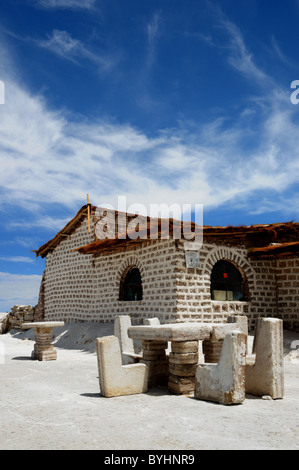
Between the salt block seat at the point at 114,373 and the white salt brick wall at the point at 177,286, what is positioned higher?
the white salt brick wall at the point at 177,286

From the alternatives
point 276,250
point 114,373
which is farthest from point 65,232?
point 114,373

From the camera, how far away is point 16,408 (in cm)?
506

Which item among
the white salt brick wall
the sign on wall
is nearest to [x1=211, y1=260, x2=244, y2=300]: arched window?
the white salt brick wall

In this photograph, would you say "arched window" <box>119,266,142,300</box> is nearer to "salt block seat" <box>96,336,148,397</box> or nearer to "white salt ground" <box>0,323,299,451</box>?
"white salt ground" <box>0,323,299,451</box>

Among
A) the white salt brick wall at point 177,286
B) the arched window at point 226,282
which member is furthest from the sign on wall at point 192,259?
the arched window at point 226,282

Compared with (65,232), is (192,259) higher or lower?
lower

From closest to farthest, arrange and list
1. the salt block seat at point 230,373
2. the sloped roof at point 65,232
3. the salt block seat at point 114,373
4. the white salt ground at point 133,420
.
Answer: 1. the white salt ground at point 133,420
2. the salt block seat at point 230,373
3. the salt block seat at point 114,373
4. the sloped roof at point 65,232

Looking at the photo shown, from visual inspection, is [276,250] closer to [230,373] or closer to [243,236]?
[243,236]

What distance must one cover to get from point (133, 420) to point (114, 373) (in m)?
1.41

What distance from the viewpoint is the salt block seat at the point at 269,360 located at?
5641 millimetres

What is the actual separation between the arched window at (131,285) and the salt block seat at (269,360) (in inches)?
304

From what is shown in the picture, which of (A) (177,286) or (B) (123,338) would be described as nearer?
(B) (123,338)

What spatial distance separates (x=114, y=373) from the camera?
18.8ft

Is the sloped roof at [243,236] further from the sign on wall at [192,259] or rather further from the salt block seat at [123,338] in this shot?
the salt block seat at [123,338]
